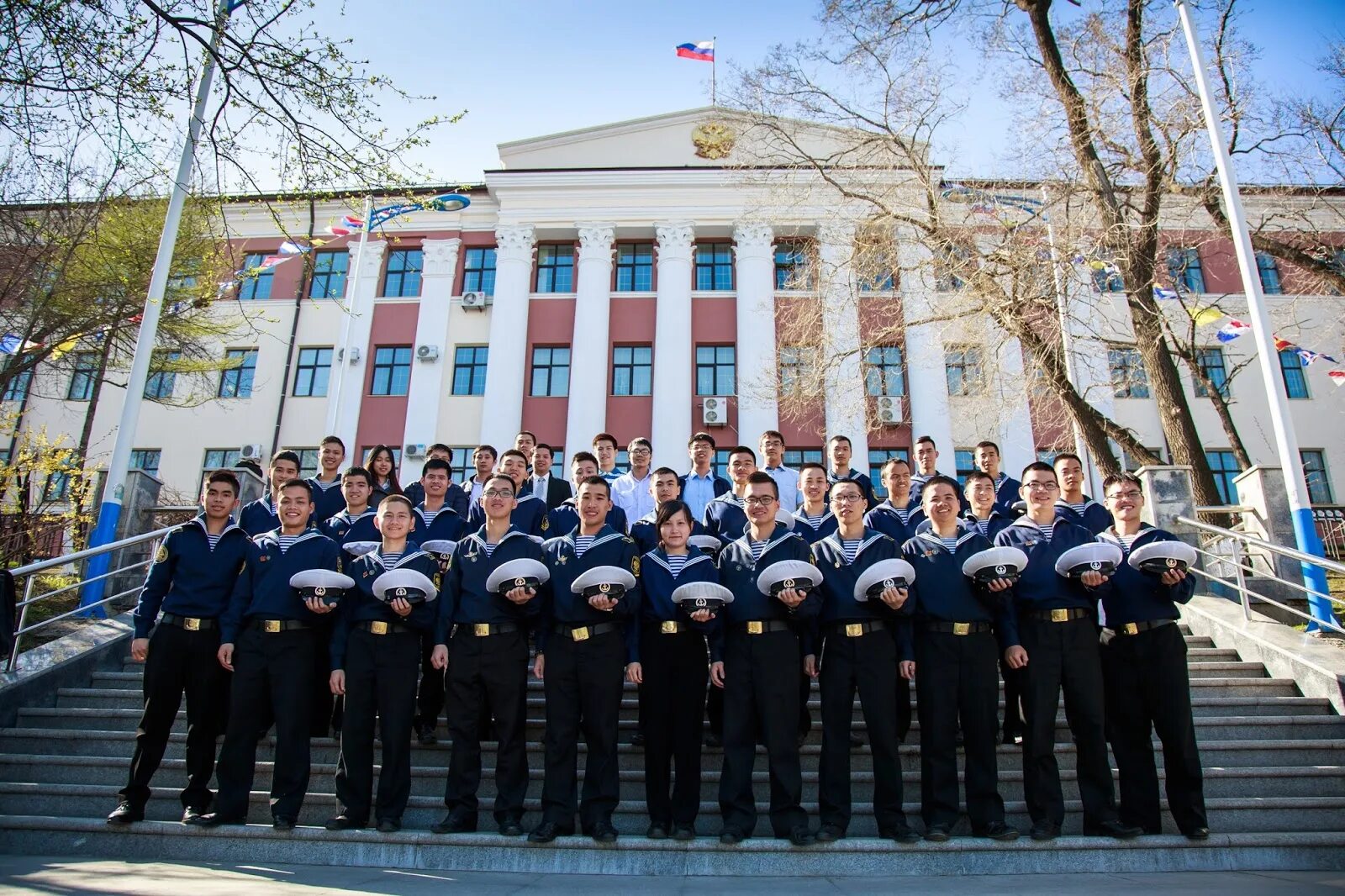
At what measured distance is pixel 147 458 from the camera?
982 inches

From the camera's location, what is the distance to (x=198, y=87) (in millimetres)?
9539

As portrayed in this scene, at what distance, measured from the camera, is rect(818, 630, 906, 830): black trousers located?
5.37 metres

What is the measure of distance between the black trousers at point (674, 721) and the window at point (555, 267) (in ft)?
69.3

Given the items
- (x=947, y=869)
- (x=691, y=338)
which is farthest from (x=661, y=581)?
(x=691, y=338)

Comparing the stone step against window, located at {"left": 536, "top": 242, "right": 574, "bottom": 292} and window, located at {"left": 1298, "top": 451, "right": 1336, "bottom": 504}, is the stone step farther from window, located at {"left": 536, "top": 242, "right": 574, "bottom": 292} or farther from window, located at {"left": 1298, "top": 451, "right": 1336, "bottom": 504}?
window, located at {"left": 1298, "top": 451, "right": 1336, "bottom": 504}

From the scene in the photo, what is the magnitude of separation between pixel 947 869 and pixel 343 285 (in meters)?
25.8

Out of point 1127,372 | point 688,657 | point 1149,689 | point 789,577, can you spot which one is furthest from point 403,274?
point 1149,689

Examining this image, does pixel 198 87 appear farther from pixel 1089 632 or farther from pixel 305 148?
pixel 1089 632

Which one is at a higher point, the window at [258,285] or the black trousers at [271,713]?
the window at [258,285]

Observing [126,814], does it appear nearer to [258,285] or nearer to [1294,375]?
[258,285]

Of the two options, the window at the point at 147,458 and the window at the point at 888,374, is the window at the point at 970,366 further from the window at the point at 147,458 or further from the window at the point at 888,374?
the window at the point at 147,458

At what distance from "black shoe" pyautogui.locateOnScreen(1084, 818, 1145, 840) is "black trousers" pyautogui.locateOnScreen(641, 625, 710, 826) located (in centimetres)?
261

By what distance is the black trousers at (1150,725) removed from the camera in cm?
548

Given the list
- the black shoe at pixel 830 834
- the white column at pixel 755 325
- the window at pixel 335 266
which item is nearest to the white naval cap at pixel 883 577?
the black shoe at pixel 830 834
